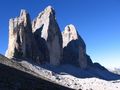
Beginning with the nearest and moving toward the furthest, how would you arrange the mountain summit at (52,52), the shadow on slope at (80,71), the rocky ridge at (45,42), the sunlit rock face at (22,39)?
the mountain summit at (52,52) < the sunlit rock face at (22,39) < the rocky ridge at (45,42) < the shadow on slope at (80,71)

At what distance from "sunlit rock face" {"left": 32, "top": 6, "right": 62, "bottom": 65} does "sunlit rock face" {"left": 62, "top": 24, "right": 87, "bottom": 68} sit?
27.4 feet

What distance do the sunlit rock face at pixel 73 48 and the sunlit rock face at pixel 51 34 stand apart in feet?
27.4

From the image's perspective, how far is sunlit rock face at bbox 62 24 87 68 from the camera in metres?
134

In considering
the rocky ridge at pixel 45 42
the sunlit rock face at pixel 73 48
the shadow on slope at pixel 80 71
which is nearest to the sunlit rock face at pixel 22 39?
the rocky ridge at pixel 45 42

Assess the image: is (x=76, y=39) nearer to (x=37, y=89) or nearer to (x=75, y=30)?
(x=75, y=30)

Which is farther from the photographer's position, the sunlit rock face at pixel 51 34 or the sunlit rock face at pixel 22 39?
the sunlit rock face at pixel 51 34

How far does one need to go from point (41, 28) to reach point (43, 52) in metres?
10.9

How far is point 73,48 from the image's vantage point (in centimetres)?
13812

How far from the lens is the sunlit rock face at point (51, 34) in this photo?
120 m

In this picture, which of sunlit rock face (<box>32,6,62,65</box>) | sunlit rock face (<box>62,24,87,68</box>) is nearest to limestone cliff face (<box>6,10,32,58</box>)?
sunlit rock face (<box>32,6,62,65</box>)

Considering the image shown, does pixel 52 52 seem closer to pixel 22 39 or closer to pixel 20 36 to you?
pixel 22 39

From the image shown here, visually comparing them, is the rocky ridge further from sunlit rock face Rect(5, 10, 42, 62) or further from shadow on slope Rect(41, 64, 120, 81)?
shadow on slope Rect(41, 64, 120, 81)

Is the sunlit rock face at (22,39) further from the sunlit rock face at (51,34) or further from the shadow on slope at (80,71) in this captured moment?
the sunlit rock face at (51,34)

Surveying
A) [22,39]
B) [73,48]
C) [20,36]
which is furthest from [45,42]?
[73,48]
